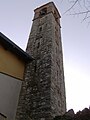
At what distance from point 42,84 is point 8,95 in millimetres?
2571

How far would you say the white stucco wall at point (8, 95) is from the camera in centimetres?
698

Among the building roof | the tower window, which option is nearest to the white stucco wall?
the building roof

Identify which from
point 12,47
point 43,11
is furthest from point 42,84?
point 43,11

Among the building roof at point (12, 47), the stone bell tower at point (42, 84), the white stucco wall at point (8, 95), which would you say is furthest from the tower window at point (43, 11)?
the white stucco wall at point (8, 95)

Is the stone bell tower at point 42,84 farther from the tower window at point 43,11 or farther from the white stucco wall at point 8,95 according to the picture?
the tower window at point 43,11

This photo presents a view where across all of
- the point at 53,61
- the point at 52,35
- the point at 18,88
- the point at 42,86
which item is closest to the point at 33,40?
the point at 52,35

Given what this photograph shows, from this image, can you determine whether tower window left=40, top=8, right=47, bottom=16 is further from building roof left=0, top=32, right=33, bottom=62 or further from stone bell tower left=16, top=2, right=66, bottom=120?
building roof left=0, top=32, right=33, bottom=62

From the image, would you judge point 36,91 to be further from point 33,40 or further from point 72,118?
point 33,40

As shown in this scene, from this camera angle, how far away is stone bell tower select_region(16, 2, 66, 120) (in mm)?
8656

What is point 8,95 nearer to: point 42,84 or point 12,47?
point 12,47

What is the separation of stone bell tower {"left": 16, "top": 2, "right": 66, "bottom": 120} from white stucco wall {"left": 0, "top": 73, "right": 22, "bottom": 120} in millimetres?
1304

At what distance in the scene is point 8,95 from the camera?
735 centimetres

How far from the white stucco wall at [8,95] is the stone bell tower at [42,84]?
4.28ft

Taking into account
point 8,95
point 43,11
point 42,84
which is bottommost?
point 8,95
